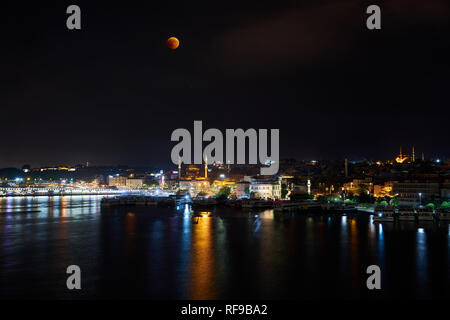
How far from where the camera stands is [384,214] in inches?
766

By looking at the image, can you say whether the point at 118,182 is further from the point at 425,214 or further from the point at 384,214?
the point at 425,214

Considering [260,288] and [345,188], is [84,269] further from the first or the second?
[345,188]

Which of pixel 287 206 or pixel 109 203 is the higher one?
pixel 287 206

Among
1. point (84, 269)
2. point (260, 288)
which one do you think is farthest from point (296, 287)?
point (84, 269)

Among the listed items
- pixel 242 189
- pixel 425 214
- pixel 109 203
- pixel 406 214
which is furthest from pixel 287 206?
pixel 242 189

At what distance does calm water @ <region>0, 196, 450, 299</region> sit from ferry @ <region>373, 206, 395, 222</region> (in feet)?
3.41

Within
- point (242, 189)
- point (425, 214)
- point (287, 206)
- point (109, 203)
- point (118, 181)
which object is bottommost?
point (109, 203)

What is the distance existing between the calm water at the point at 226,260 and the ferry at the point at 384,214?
1040 millimetres

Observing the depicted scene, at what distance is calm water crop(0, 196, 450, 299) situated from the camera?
27.2 feet

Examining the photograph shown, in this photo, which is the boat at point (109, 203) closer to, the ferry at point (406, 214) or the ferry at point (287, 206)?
the ferry at point (287, 206)

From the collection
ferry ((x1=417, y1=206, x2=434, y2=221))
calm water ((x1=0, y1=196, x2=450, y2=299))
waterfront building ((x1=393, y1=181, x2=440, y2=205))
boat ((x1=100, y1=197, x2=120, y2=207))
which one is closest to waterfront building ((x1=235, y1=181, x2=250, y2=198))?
boat ((x1=100, y1=197, x2=120, y2=207))

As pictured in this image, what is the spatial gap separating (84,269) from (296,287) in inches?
201

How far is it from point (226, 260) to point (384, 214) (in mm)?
11337

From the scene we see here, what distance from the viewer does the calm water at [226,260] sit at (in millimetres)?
8289
